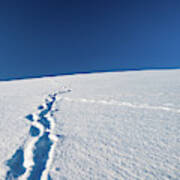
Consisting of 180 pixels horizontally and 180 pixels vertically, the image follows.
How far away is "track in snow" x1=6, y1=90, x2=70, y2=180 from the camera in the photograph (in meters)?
1.34

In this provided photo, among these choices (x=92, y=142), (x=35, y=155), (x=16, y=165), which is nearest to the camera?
(x=16, y=165)

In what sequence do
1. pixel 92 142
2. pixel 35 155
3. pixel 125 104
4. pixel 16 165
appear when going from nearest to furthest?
pixel 16 165
pixel 35 155
pixel 92 142
pixel 125 104

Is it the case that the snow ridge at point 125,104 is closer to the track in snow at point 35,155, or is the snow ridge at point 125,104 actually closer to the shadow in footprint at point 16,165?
the track in snow at point 35,155

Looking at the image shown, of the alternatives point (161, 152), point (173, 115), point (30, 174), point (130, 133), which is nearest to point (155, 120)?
point (173, 115)

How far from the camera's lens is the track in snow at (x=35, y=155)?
1338 millimetres

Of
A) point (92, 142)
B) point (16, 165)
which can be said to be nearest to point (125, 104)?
point (92, 142)

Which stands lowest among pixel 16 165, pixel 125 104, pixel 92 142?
pixel 16 165

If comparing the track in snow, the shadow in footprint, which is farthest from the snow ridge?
the shadow in footprint

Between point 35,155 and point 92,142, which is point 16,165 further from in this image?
point 92,142

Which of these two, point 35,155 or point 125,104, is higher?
point 125,104

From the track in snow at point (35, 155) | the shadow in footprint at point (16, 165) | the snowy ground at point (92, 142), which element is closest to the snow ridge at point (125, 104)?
the snowy ground at point (92, 142)

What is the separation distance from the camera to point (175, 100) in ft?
9.91

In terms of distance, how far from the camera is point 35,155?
1573mm

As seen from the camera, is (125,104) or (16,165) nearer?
(16,165)
